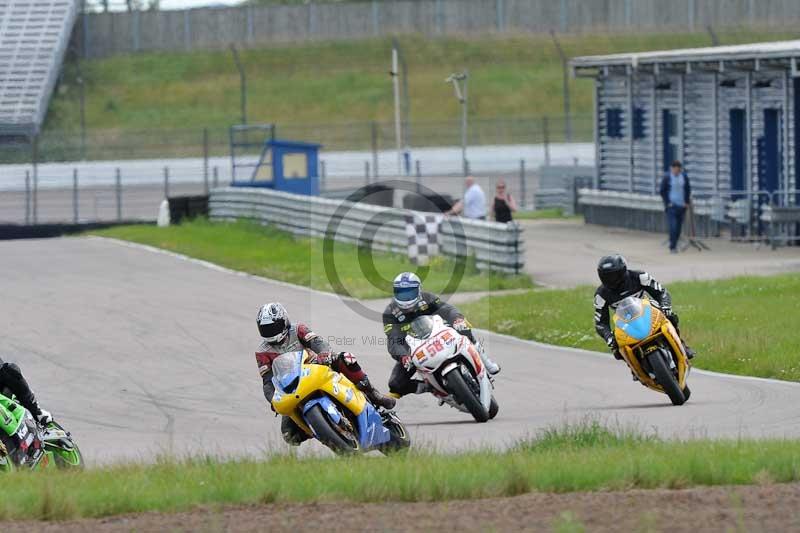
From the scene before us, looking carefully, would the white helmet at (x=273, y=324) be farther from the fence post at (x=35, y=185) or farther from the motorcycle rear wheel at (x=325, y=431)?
the fence post at (x=35, y=185)

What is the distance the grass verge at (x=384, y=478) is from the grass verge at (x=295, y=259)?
1351cm

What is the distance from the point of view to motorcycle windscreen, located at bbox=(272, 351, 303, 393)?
10.6 metres

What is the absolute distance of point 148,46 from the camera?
2579 inches

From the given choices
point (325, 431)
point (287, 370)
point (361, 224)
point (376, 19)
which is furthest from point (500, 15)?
point (325, 431)

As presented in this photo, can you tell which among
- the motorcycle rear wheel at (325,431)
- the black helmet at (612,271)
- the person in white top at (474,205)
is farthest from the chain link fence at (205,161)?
the motorcycle rear wheel at (325,431)

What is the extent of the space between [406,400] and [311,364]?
13.8ft

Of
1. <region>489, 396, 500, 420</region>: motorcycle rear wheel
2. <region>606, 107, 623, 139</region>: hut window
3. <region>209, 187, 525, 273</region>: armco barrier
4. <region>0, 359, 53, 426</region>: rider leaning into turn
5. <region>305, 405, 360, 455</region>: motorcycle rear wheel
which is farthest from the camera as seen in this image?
<region>606, 107, 623, 139</region>: hut window

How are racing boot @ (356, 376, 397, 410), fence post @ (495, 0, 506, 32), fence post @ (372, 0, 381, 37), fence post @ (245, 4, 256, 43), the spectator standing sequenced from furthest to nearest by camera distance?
fence post @ (495, 0, 506, 32) < fence post @ (372, 0, 381, 37) < fence post @ (245, 4, 256, 43) < the spectator standing < racing boot @ (356, 376, 397, 410)

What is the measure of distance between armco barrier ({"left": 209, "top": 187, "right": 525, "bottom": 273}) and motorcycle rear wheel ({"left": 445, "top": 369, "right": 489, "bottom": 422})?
11.3 m

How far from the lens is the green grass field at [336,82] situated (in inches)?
2375

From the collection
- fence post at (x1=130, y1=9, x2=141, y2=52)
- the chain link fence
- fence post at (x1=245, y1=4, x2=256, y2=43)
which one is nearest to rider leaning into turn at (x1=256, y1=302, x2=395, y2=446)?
the chain link fence

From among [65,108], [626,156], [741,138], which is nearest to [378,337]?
[741,138]

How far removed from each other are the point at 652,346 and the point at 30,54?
50.5 metres

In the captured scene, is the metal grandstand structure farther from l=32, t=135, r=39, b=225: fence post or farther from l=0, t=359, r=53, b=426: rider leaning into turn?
l=0, t=359, r=53, b=426: rider leaning into turn
